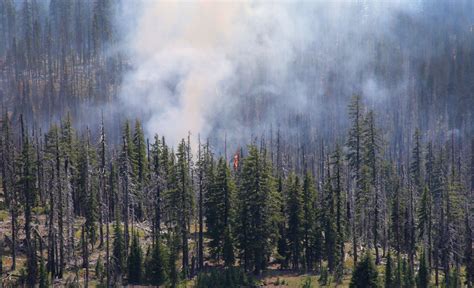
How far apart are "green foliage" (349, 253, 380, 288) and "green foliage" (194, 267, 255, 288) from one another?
10138mm

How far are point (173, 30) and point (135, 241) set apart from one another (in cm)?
13939

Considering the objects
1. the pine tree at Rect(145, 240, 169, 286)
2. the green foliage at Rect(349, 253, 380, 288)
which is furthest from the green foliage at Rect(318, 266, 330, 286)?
the pine tree at Rect(145, 240, 169, 286)

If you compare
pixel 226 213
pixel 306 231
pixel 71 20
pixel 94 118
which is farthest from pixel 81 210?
pixel 71 20

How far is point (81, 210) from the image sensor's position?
272 feet

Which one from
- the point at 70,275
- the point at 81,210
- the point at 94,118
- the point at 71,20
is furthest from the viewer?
the point at 71,20

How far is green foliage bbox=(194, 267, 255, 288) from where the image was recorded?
59031 millimetres

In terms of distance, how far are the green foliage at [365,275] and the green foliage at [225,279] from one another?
10.1 m

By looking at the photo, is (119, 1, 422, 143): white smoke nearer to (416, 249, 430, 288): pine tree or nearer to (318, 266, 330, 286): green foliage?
(318, 266, 330, 286): green foliage

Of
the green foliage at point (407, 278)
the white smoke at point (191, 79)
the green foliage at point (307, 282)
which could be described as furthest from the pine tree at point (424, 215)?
the white smoke at point (191, 79)

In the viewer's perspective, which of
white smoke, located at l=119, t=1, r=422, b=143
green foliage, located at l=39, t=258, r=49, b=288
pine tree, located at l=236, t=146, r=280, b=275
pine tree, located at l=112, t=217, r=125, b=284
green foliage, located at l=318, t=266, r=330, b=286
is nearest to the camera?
green foliage, located at l=39, t=258, r=49, b=288

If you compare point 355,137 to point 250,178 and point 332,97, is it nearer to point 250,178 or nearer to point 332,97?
point 250,178

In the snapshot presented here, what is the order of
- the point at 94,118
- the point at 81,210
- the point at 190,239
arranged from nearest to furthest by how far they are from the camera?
the point at 190,239
the point at 81,210
the point at 94,118

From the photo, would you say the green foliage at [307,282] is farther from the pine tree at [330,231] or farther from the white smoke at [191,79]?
the white smoke at [191,79]

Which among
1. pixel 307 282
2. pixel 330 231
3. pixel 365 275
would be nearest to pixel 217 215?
pixel 330 231
